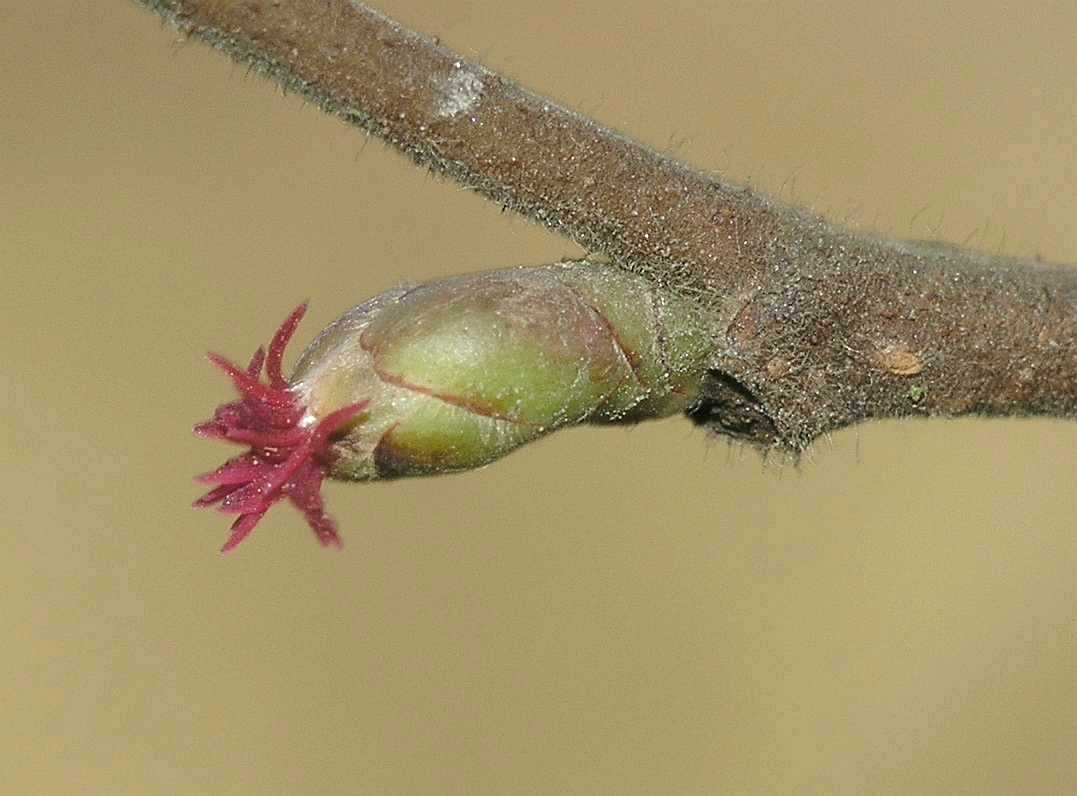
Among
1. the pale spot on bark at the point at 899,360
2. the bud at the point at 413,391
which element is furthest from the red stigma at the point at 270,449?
the pale spot on bark at the point at 899,360

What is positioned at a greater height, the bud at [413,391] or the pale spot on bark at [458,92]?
the pale spot on bark at [458,92]

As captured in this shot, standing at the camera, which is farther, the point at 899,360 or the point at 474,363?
the point at 899,360

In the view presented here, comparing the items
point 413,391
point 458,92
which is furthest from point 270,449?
point 458,92

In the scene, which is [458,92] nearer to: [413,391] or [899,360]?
[413,391]

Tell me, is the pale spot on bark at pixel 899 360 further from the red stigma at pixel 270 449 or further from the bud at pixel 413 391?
the red stigma at pixel 270 449

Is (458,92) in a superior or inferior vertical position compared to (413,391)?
superior

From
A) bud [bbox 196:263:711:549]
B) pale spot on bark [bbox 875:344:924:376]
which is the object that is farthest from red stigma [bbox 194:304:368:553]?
pale spot on bark [bbox 875:344:924:376]

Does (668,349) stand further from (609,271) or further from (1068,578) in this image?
(1068,578)

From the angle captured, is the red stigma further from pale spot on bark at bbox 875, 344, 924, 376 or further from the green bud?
pale spot on bark at bbox 875, 344, 924, 376
